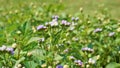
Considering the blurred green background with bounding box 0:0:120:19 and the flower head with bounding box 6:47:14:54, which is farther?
the blurred green background with bounding box 0:0:120:19

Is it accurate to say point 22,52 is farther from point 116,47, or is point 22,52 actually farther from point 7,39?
point 116,47

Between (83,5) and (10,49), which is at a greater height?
(10,49)

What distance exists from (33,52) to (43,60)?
13cm

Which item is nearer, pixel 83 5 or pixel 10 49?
pixel 10 49

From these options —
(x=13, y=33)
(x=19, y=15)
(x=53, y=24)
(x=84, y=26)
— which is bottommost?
(x=19, y=15)

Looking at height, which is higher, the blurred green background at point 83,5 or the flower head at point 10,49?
the flower head at point 10,49

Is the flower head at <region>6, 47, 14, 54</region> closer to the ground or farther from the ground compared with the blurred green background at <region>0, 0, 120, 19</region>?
farther from the ground

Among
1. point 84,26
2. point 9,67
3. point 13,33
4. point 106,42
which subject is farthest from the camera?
point 84,26

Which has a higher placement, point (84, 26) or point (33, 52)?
point (33, 52)

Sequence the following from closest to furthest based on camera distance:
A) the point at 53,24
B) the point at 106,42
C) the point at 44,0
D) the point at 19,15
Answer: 1. the point at 53,24
2. the point at 106,42
3. the point at 19,15
4. the point at 44,0

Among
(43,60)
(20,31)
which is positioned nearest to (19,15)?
(20,31)

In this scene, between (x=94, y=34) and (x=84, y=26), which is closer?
(x=94, y=34)

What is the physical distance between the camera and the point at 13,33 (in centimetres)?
330

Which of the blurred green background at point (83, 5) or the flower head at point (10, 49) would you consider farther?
the blurred green background at point (83, 5)
